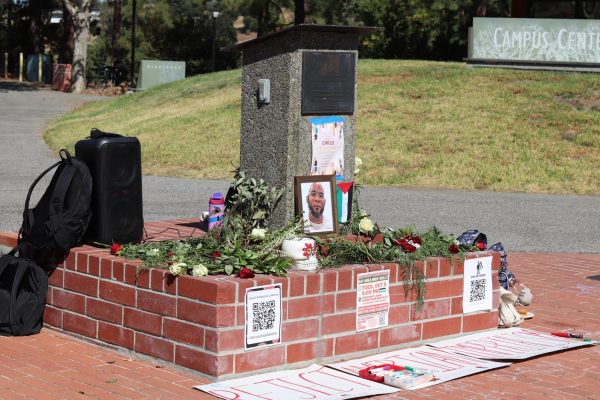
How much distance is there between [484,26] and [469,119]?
441cm

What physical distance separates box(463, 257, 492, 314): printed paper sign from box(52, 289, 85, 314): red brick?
8.20ft

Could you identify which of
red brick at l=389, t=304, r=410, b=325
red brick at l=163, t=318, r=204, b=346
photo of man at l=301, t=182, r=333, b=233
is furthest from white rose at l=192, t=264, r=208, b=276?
photo of man at l=301, t=182, r=333, b=233

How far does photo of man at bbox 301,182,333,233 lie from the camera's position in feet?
24.5

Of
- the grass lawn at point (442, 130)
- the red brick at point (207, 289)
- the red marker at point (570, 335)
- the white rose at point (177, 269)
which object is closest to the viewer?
the red brick at point (207, 289)

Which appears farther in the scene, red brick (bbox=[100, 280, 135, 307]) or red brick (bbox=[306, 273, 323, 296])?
red brick (bbox=[100, 280, 135, 307])

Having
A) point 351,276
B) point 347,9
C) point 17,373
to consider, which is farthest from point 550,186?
point 347,9

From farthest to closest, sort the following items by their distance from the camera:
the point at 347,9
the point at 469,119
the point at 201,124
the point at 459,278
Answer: the point at 347,9, the point at 201,124, the point at 469,119, the point at 459,278

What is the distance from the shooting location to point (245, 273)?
19.4 feet

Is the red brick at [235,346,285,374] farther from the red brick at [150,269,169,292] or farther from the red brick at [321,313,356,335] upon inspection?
the red brick at [150,269,169,292]

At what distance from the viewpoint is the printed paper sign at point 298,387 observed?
555cm

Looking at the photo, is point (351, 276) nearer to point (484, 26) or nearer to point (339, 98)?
point (339, 98)

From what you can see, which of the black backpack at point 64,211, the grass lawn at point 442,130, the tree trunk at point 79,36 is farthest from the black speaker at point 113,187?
the tree trunk at point 79,36

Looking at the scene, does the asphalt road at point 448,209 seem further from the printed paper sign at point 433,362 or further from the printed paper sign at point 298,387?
the printed paper sign at point 298,387

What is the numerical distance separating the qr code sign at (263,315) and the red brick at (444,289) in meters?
1.29
